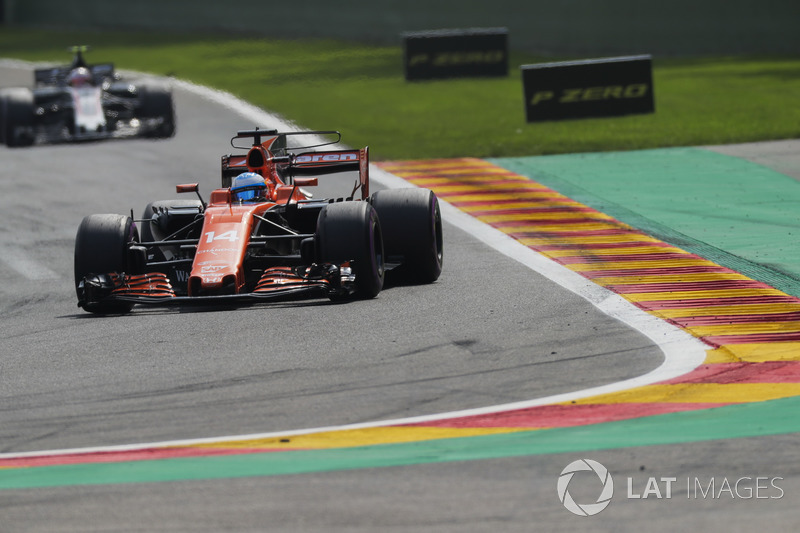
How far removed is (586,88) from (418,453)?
55.7 feet

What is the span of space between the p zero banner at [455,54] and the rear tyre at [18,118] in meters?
9.79

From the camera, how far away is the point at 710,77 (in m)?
30.0

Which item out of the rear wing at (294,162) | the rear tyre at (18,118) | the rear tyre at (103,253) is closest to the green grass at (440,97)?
the rear tyre at (18,118)

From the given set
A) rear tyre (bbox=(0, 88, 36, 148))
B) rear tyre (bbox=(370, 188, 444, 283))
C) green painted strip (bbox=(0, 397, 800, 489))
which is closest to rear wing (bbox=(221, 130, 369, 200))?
rear tyre (bbox=(370, 188, 444, 283))

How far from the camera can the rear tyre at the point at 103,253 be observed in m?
10.9

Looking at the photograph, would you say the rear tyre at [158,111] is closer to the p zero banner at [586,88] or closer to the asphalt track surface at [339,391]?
the p zero banner at [586,88]

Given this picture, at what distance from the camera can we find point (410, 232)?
1147 cm

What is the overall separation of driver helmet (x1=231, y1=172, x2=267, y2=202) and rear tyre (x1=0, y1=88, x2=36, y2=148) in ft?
41.1

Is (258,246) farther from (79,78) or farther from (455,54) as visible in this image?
(455,54)

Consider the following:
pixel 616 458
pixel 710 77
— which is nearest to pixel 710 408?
pixel 616 458

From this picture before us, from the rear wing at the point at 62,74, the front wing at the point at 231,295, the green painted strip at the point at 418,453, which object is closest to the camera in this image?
the green painted strip at the point at 418,453

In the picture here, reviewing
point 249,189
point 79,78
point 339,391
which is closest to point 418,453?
point 339,391

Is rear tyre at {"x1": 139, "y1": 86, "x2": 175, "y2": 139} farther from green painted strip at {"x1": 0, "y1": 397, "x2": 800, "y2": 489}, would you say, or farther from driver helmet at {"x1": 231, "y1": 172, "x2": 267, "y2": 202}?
green painted strip at {"x1": 0, "y1": 397, "x2": 800, "y2": 489}

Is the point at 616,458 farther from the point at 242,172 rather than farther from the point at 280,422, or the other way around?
the point at 242,172
